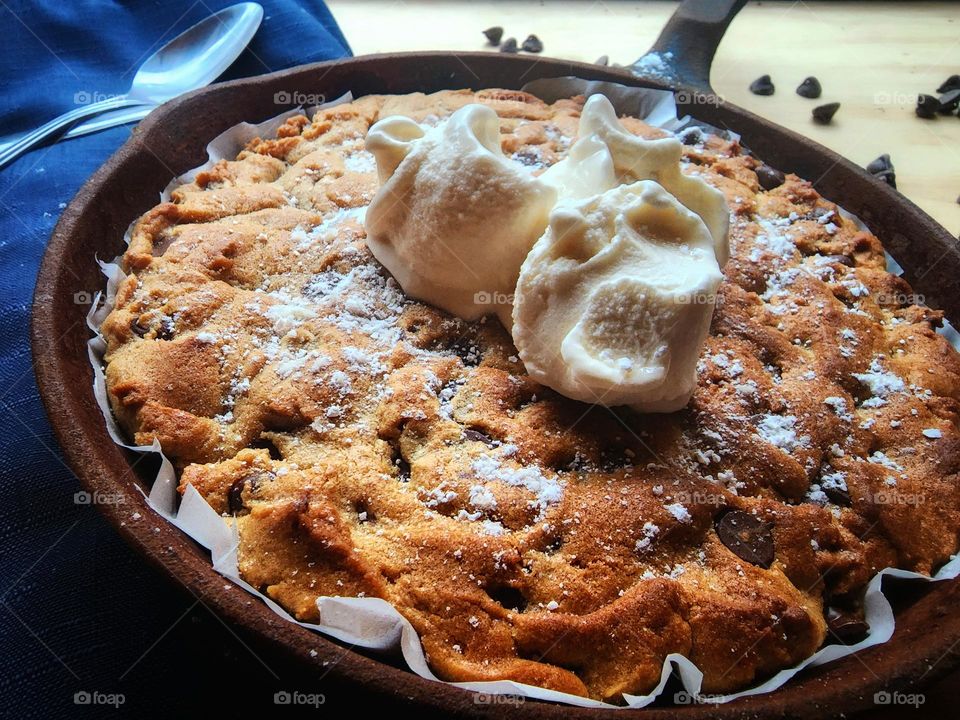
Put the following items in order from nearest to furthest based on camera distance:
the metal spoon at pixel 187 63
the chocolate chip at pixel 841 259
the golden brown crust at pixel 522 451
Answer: the golden brown crust at pixel 522 451
the chocolate chip at pixel 841 259
the metal spoon at pixel 187 63

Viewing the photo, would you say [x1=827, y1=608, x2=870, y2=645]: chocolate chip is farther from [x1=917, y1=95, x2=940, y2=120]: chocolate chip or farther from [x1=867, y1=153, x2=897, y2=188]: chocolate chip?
[x1=917, y1=95, x2=940, y2=120]: chocolate chip

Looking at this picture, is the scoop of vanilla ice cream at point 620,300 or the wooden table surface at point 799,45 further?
the wooden table surface at point 799,45

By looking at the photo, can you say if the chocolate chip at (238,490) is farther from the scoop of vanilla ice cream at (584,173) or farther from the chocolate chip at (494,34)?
the chocolate chip at (494,34)

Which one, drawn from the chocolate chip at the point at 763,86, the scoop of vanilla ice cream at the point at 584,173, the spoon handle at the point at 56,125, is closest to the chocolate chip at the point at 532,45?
the chocolate chip at the point at 763,86

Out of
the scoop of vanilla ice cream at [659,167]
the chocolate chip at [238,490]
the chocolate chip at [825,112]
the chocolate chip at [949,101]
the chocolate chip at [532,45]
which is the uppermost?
the scoop of vanilla ice cream at [659,167]

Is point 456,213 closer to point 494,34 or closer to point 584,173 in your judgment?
point 584,173

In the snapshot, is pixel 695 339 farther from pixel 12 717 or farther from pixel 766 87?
pixel 766 87
